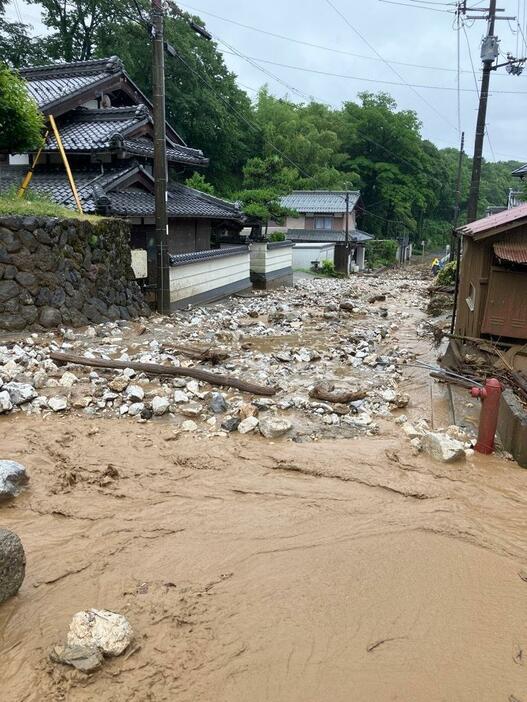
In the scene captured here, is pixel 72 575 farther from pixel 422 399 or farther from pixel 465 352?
pixel 465 352

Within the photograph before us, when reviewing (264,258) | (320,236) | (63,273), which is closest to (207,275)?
(264,258)

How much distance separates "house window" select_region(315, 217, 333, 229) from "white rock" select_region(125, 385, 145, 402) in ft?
117

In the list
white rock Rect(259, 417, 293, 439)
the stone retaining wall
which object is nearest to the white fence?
the stone retaining wall

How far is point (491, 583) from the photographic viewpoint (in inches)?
184

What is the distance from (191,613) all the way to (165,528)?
4.21ft

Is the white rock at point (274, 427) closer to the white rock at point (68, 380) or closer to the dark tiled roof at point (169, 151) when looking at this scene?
the white rock at point (68, 380)

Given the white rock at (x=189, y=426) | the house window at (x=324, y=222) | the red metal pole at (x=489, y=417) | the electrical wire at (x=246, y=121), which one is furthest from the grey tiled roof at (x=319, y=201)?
the red metal pole at (x=489, y=417)

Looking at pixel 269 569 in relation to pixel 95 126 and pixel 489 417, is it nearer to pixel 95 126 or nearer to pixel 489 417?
pixel 489 417

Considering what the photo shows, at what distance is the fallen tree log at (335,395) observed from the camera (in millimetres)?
8766

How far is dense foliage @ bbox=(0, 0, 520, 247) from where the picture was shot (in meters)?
32.9

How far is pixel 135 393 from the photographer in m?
8.46

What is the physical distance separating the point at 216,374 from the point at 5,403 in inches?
137

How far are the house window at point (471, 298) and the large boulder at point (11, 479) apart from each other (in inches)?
337

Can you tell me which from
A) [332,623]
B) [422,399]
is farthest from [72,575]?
[422,399]
